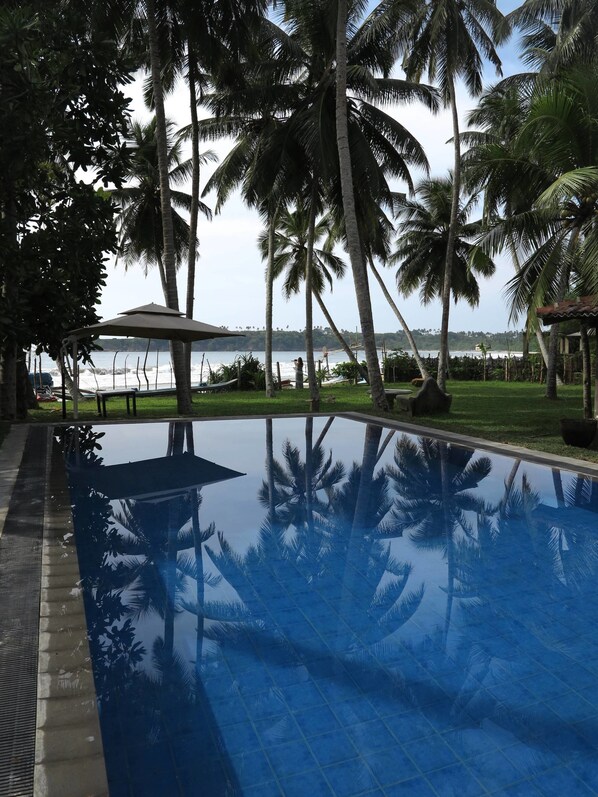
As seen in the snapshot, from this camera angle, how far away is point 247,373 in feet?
81.3

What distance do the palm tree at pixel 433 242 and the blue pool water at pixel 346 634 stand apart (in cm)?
2006

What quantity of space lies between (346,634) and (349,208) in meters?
11.3

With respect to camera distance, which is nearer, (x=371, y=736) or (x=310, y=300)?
(x=371, y=736)

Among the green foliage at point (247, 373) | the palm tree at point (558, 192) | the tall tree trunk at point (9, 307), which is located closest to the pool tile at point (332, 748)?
the palm tree at point (558, 192)

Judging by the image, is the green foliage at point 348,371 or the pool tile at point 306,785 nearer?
the pool tile at point 306,785

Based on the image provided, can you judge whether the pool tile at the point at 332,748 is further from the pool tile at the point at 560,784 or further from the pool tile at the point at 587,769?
the pool tile at the point at 587,769

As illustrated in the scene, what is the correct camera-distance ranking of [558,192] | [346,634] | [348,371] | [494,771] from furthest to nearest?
[348,371]
[558,192]
[346,634]
[494,771]

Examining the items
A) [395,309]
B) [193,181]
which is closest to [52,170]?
[193,181]

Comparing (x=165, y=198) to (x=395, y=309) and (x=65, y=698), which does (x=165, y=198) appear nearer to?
(x=395, y=309)

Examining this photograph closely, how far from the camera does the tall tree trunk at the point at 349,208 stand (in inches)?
519

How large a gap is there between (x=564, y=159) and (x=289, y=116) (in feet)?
28.3

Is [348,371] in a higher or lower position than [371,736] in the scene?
higher

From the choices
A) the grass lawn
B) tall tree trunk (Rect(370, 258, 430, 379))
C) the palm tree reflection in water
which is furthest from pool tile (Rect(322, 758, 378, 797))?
tall tree trunk (Rect(370, 258, 430, 379))

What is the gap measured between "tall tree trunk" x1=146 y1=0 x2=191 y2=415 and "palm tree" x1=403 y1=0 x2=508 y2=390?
629 cm
